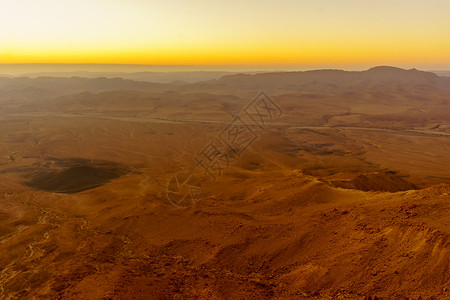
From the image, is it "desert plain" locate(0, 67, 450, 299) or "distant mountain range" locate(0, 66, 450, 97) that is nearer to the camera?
"desert plain" locate(0, 67, 450, 299)

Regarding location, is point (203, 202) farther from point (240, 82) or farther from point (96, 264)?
point (240, 82)

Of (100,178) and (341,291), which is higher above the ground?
(341,291)

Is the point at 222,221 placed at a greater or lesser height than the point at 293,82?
lesser

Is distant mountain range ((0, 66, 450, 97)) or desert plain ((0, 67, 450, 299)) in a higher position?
distant mountain range ((0, 66, 450, 97))

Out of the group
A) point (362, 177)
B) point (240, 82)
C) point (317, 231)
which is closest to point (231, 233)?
point (317, 231)

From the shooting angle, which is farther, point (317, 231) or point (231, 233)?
point (231, 233)

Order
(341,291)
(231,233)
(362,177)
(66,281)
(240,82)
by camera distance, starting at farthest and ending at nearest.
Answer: (240,82), (362,177), (231,233), (66,281), (341,291)

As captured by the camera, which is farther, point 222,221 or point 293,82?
point 293,82

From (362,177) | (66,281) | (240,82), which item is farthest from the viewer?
(240,82)

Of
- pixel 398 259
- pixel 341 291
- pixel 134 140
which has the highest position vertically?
pixel 398 259

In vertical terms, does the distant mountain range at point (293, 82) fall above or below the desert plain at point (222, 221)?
above

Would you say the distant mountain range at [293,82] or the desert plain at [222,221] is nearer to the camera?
the desert plain at [222,221]
